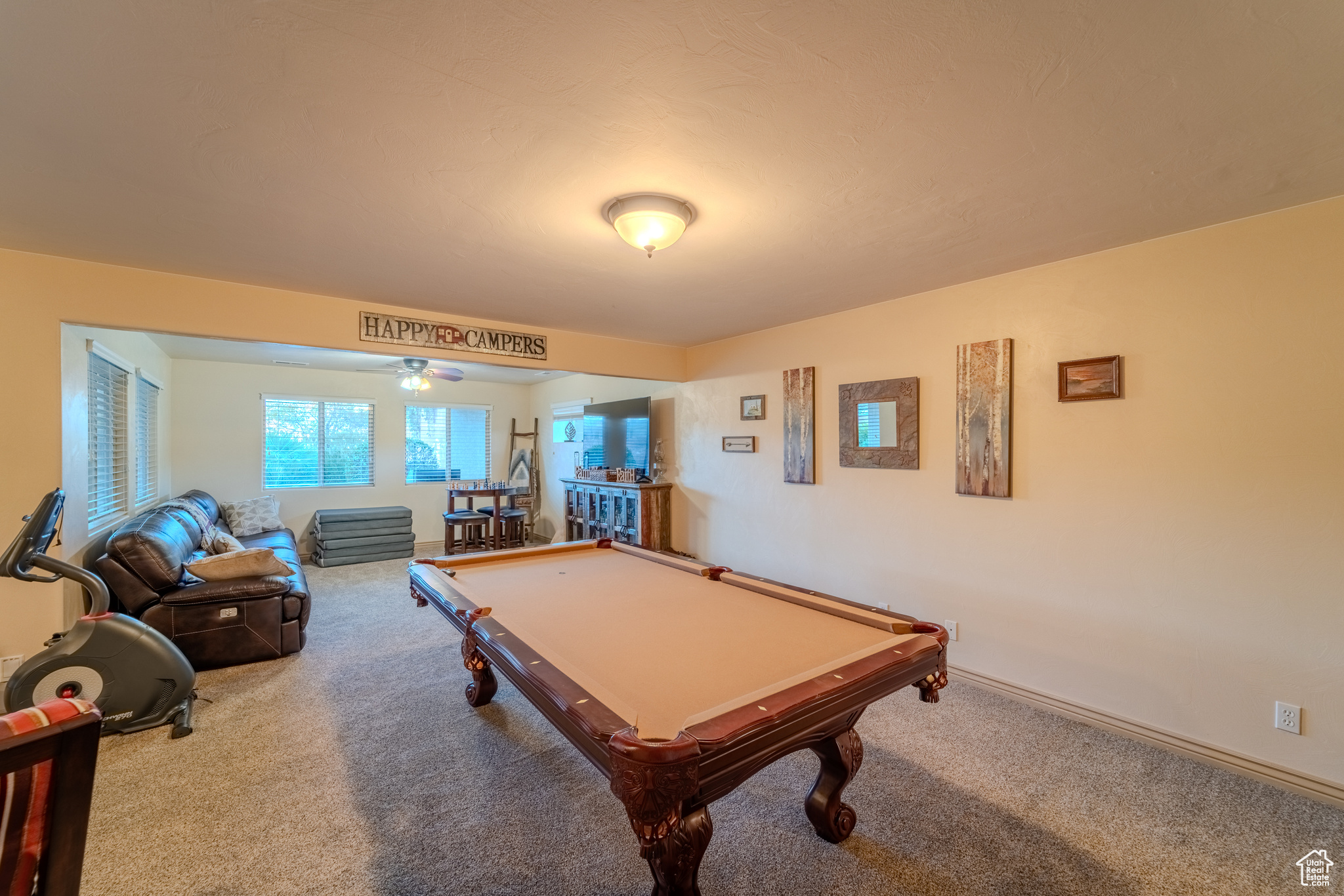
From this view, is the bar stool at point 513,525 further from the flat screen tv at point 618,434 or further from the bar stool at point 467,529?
the flat screen tv at point 618,434

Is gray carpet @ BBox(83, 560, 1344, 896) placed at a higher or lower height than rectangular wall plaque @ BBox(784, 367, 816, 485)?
lower

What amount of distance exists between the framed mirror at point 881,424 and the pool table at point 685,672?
56.0 inches

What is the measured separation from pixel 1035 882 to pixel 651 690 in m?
1.42

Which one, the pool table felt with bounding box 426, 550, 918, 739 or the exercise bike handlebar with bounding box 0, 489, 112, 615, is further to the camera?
the exercise bike handlebar with bounding box 0, 489, 112, 615

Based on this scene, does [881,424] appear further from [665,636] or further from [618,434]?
[618,434]

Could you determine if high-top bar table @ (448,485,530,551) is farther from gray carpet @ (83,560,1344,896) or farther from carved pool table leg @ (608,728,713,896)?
carved pool table leg @ (608,728,713,896)

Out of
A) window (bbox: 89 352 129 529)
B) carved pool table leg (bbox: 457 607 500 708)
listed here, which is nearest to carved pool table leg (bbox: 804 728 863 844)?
carved pool table leg (bbox: 457 607 500 708)

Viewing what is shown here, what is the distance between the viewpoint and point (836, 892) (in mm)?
1629

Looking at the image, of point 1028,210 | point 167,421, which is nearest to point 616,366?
point 1028,210

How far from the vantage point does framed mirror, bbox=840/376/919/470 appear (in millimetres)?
3262

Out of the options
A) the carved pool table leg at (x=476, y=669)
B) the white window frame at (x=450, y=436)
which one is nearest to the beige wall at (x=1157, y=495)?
the carved pool table leg at (x=476, y=669)

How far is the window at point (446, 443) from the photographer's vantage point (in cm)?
729

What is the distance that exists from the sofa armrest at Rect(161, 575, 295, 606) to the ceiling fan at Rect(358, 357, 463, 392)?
2.37 meters

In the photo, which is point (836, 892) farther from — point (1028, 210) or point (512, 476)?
point (512, 476)
